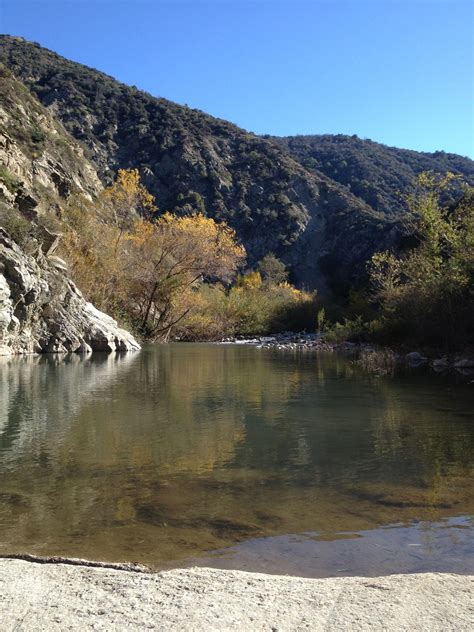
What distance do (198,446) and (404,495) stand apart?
289 centimetres

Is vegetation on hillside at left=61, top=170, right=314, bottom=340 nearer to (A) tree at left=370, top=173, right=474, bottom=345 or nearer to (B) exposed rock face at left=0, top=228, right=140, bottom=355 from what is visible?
(B) exposed rock face at left=0, top=228, right=140, bottom=355

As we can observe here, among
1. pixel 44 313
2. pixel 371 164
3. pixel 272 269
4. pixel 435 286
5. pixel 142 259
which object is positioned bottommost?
pixel 44 313

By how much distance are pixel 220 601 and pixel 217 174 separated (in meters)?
77.9

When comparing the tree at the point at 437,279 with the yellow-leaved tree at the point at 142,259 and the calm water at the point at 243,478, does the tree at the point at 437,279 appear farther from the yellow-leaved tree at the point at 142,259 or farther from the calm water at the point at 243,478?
the yellow-leaved tree at the point at 142,259

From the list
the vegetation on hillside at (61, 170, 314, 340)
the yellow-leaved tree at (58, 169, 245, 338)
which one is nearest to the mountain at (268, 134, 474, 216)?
the vegetation on hillside at (61, 170, 314, 340)

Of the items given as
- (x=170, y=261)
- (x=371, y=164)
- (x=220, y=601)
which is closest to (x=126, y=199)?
(x=170, y=261)

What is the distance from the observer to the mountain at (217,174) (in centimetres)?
7338

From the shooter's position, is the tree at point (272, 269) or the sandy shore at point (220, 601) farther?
the tree at point (272, 269)

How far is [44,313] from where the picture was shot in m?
23.1

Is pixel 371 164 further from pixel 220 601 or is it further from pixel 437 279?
pixel 220 601

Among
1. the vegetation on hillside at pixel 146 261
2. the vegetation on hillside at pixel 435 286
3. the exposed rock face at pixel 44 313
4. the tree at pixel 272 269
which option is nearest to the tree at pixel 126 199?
the vegetation on hillside at pixel 146 261

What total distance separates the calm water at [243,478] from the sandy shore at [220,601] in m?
0.40

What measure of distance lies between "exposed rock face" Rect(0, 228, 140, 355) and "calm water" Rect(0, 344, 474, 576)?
9686 millimetres

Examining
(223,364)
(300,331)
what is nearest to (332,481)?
(223,364)
